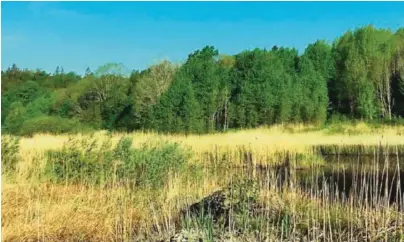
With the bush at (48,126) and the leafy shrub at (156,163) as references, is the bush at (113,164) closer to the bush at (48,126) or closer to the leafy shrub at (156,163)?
the leafy shrub at (156,163)

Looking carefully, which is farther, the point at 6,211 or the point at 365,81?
the point at 365,81

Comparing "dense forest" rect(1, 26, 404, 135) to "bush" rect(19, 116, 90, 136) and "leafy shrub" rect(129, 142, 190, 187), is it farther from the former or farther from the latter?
"leafy shrub" rect(129, 142, 190, 187)

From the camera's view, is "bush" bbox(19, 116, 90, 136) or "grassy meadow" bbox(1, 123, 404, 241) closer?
"grassy meadow" bbox(1, 123, 404, 241)

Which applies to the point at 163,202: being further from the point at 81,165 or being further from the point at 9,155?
the point at 9,155

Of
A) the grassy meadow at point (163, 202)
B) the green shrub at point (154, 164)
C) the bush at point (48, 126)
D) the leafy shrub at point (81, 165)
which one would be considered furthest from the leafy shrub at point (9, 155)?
the bush at point (48, 126)

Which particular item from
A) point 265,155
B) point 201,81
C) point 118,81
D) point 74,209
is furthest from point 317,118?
point 74,209

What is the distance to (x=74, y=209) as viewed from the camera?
8.43m

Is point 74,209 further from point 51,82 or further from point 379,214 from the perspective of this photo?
point 51,82

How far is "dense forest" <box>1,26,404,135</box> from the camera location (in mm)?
36438

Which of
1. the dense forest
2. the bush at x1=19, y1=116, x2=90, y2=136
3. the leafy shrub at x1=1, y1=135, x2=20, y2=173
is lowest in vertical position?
the leafy shrub at x1=1, y1=135, x2=20, y2=173

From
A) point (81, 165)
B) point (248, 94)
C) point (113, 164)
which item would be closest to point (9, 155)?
point (81, 165)

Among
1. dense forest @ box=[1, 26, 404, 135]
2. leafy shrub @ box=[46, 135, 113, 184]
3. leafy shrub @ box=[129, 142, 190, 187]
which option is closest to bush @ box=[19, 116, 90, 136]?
dense forest @ box=[1, 26, 404, 135]

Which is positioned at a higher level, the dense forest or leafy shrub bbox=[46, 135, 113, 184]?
the dense forest

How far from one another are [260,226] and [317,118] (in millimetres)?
32261
